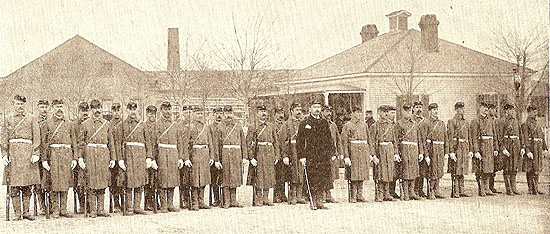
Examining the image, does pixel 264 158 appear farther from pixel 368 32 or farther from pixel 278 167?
pixel 368 32

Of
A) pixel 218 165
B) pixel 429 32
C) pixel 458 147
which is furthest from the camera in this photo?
pixel 429 32

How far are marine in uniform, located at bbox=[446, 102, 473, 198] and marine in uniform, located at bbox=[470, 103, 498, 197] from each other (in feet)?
0.43

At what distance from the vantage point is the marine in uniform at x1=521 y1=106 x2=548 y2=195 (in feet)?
33.6

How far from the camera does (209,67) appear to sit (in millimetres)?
20594

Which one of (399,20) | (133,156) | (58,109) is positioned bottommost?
(133,156)

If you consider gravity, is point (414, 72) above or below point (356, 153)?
above

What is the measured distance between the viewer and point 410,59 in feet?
62.5

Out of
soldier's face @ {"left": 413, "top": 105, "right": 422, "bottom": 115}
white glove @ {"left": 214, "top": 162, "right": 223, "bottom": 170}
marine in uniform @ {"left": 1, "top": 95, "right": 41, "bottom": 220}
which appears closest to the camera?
marine in uniform @ {"left": 1, "top": 95, "right": 41, "bottom": 220}

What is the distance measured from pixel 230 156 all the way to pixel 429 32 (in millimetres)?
11804

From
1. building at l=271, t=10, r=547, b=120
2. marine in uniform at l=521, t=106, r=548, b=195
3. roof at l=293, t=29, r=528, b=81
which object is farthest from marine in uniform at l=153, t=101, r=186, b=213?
roof at l=293, t=29, r=528, b=81

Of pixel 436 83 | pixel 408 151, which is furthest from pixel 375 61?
pixel 408 151

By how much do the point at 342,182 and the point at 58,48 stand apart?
19617 mm

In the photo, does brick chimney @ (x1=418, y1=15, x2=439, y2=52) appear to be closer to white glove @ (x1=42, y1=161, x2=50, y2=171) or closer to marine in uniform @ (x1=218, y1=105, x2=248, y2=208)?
marine in uniform @ (x1=218, y1=105, x2=248, y2=208)

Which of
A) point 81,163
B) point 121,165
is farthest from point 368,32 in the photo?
point 81,163
